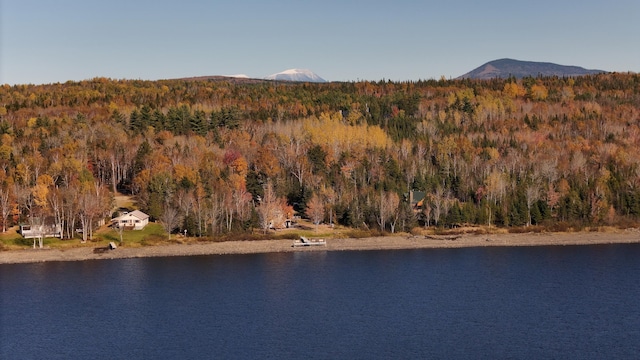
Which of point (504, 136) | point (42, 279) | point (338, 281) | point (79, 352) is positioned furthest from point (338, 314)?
point (504, 136)

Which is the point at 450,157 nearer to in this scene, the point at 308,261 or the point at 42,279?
the point at 308,261

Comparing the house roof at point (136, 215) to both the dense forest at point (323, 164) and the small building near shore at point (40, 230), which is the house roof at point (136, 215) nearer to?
the dense forest at point (323, 164)

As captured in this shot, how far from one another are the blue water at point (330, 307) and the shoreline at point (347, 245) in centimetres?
395

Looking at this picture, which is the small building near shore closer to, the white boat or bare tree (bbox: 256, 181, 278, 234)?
bare tree (bbox: 256, 181, 278, 234)

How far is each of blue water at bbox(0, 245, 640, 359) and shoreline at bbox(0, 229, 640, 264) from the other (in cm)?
395

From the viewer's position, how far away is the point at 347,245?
99.3m

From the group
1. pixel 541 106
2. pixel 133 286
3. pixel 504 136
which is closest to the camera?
pixel 133 286

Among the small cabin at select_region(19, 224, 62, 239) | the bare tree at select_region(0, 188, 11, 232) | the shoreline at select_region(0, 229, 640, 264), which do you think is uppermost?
the bare tree at select_region(0, 188, 11, 232)

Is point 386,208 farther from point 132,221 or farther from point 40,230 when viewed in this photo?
point 40,230

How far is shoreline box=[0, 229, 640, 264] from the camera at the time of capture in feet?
306

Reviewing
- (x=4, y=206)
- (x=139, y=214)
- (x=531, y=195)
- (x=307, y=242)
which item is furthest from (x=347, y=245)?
(x=4, y=206)

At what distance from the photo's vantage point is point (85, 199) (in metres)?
98.8

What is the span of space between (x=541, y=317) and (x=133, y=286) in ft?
137

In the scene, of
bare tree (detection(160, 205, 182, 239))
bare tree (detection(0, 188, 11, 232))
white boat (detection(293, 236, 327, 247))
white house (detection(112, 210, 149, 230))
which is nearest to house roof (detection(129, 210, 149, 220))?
white house (detection(112, 210, 149, 230))
